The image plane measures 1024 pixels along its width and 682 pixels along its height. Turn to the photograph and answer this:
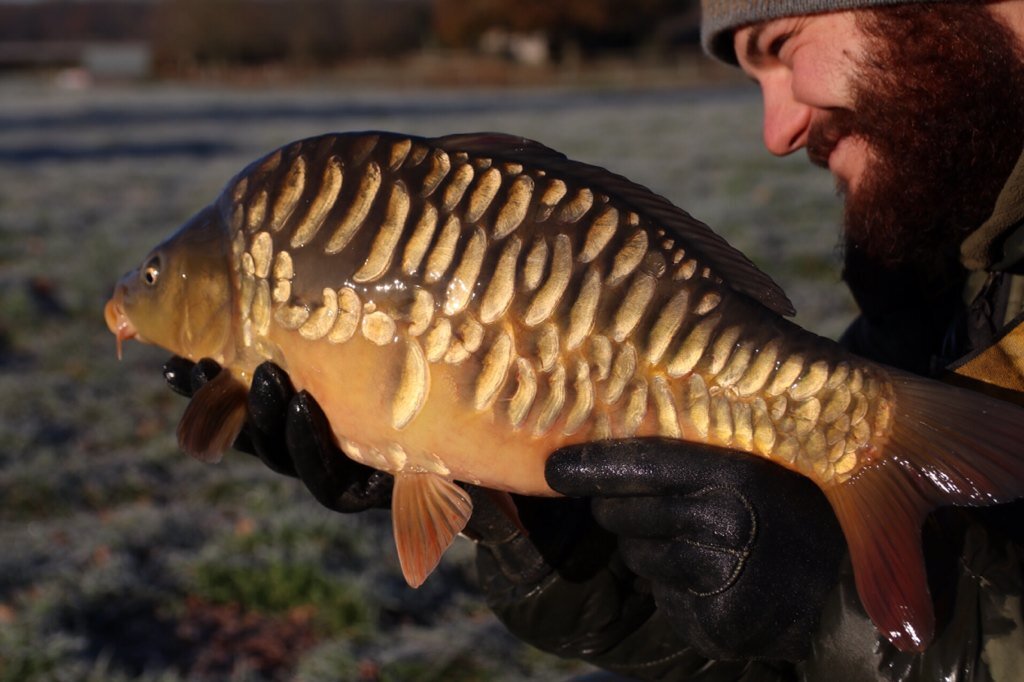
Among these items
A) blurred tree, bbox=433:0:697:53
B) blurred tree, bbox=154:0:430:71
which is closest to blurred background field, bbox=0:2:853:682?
blurred tree, bbox=433:0:697:53

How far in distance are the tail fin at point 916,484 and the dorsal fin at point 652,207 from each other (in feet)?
0.70

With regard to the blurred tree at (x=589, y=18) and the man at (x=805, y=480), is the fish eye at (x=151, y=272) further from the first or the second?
the blurred tree at (x=589, y=18)

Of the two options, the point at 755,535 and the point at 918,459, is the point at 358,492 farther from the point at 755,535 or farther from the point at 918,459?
the point at 918,459

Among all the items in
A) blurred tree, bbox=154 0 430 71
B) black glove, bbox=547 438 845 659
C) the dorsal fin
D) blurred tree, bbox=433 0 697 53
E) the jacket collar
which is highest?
blurred tree, bbox=433 0 697 53

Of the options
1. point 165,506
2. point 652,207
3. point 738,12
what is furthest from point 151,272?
point 165,506

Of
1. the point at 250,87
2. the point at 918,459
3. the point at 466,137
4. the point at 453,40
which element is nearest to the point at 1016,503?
the point at 918,459

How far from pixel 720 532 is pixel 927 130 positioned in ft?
2.70

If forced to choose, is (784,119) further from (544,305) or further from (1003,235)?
(544,305)

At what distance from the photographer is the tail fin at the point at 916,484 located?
54.2 inches

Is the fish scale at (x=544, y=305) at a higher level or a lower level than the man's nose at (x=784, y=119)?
lower

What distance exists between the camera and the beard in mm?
1852

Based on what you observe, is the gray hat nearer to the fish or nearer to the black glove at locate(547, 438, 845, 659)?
the fish

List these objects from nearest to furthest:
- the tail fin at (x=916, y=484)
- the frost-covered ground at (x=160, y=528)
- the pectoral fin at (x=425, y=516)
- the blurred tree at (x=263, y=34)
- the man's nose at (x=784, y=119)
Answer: the tail fin at (x=916, y=484)
the pectoral fin at (x=425, y=516)
the man's nose at (x=784, y=119)
the frost-covered ground at (x=160, y=528)
the blurred tree at (x=263, y=34)

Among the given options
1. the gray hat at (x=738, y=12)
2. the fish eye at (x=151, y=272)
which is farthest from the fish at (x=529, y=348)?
the gray hat at (x=738, y=12)
